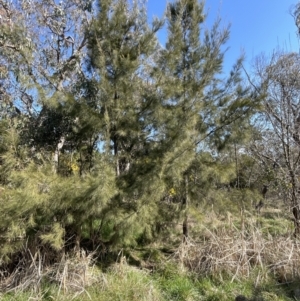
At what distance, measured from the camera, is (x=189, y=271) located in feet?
A: 16.1

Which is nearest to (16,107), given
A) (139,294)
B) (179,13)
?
(179,13)

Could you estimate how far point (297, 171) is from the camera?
263 inches

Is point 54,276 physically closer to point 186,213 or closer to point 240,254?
point 186,213

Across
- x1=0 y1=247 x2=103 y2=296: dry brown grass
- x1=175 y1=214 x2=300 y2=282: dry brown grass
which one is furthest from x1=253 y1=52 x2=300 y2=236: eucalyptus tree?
x1=0 y1=247 x2=103 y2=296: dry brown grass

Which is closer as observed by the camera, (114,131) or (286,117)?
(114,131)

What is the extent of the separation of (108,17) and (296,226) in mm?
5339

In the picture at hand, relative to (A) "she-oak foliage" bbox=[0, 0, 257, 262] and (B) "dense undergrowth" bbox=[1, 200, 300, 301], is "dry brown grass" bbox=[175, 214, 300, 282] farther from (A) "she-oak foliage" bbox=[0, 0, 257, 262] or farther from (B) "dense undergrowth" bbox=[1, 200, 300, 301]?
(A) "she-oak foliage" bbox=[0, 0, 257, 262]

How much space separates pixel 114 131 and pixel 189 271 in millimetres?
2587

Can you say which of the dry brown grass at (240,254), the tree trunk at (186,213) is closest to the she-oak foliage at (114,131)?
the tree trunk at (186,213)

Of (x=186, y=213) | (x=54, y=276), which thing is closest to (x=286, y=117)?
(x=186, y=213)

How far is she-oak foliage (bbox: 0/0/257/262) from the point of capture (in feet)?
13.3

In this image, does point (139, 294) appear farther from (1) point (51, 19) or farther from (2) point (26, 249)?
(1) point (51, 19)

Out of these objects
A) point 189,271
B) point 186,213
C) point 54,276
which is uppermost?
point 186,213

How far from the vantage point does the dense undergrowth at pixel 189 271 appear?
408 cm
